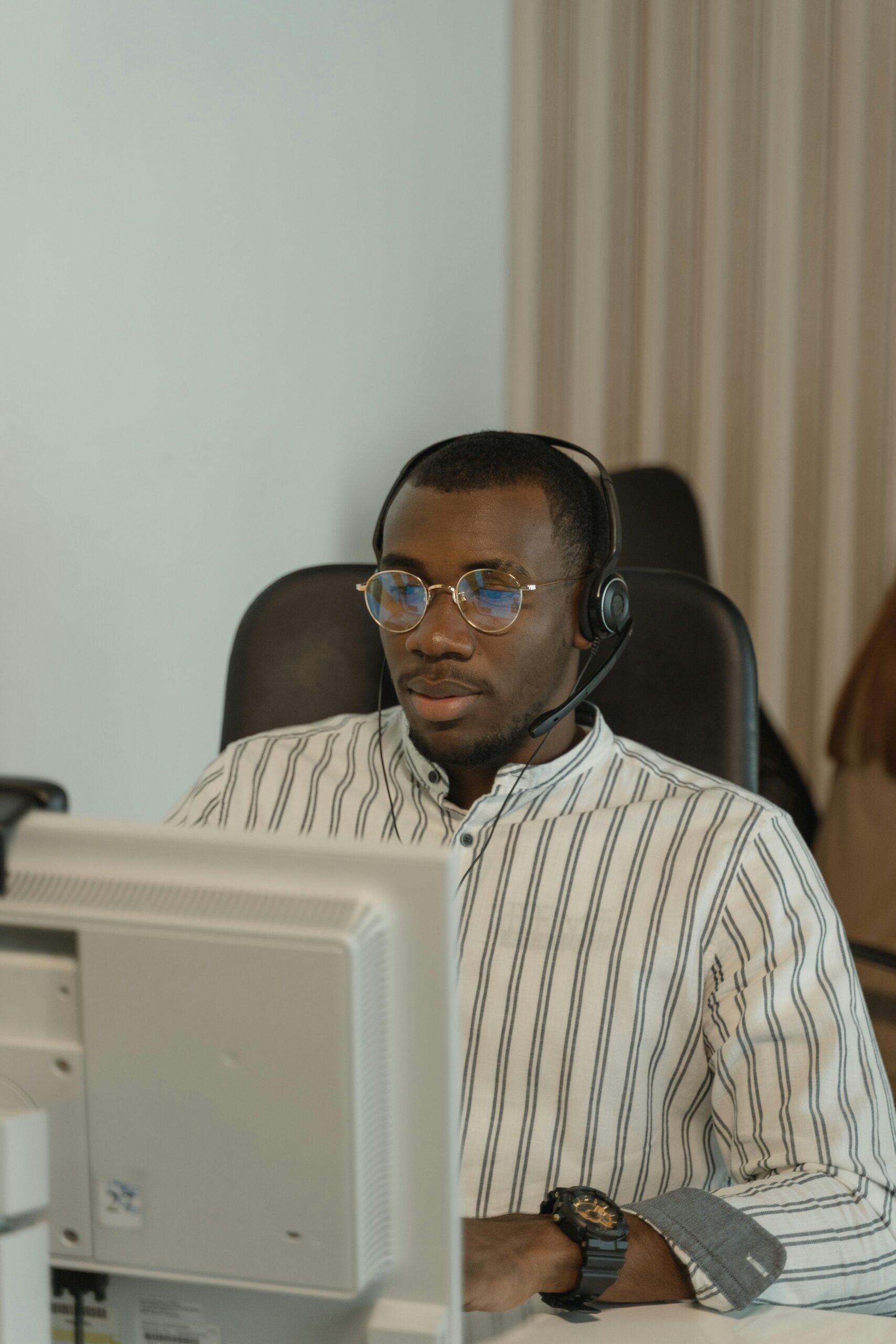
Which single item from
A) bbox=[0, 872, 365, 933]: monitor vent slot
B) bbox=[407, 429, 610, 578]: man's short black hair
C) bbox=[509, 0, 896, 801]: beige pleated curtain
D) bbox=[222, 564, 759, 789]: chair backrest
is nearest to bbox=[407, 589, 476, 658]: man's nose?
bbox=[407, 429, 610, 578]: man's short black hair

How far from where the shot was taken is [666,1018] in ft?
3.76

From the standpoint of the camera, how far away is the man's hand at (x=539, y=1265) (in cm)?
83

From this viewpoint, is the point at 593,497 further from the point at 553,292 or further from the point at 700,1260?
the point at 553,292

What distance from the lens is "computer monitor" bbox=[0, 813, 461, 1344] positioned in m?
0.62

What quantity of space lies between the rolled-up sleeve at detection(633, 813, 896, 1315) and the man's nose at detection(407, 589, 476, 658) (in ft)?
1.02

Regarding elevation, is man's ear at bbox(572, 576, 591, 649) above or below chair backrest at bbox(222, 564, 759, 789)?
above

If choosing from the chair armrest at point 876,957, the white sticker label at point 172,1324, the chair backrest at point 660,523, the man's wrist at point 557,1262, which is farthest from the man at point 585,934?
the chair backrest at point 660,523

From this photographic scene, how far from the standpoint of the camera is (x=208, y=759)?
199 centimetres

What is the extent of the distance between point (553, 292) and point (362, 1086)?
2437 mm

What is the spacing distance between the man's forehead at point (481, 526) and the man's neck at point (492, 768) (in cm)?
18

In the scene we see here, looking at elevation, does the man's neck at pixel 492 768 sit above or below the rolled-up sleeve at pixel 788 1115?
above

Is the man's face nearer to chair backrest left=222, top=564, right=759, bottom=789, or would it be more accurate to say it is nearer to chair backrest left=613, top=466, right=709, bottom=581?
chair backrest left=222, top=564, right=759, bottom=789

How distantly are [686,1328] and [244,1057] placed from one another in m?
0.44

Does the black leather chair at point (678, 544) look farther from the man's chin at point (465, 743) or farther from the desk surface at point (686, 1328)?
the desk surface at point (686, 1328)
